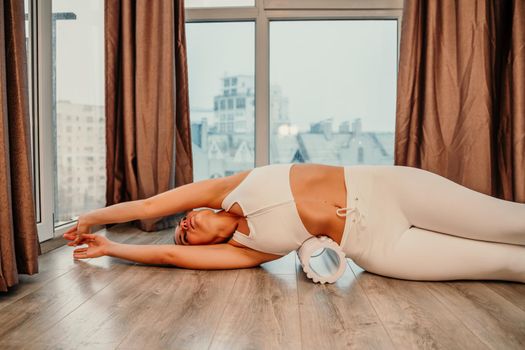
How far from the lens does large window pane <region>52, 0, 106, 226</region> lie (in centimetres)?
271

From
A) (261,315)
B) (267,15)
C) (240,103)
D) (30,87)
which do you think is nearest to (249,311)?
(261,315)

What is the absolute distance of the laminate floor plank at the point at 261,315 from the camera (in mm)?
1229

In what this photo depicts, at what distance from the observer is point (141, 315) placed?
1424 millimetres

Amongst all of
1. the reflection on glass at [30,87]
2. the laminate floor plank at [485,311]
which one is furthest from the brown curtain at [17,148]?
the laminate floor plank at [485,311]

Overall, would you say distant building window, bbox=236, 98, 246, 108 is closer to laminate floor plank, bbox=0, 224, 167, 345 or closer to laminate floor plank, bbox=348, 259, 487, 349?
laminate floor plank, bbox=0, 224, 167, 345

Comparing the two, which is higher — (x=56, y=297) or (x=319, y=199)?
(x=319, y=199)

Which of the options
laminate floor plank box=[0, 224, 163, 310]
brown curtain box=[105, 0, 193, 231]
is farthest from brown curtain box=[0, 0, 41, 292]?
brown curtain box=[105, 0, 193, 231]

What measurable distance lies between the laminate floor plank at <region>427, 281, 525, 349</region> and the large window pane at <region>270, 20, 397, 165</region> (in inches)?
73.3

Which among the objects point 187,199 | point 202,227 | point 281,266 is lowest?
point 281,266

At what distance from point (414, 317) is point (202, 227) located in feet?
2.97

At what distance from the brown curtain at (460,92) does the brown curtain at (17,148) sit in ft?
7.19

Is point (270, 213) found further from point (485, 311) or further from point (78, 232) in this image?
point (78, 232)

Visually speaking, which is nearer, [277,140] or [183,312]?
[183,312]

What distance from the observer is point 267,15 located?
341 cm
